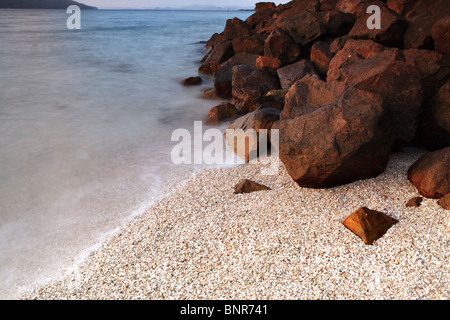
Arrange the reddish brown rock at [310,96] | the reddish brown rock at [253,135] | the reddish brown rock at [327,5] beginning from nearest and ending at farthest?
the reddish brown rock at [310,96] < the reddish brown rock at [253,135] < the reddish brown rock at [327,5]

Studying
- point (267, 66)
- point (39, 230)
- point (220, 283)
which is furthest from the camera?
point (267, 66)

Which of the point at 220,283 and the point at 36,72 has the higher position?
the point at 36,72

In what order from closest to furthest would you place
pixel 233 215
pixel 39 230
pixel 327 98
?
pixel 233 215 < pixel 39 230 < pixel 327 98

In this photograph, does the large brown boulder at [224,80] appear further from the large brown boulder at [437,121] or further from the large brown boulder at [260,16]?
the large brown boulder at [260,16]

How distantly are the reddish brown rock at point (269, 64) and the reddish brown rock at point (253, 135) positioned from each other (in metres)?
2.63

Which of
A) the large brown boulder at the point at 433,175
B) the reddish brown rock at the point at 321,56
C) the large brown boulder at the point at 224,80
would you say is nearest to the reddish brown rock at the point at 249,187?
the large brown boulder at the point at 433,175

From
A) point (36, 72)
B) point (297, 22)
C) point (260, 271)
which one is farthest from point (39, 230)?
point (36, 72)

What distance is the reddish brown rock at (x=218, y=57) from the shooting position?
36.3 ft

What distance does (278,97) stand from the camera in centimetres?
575

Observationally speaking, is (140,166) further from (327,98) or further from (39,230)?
(327,98)

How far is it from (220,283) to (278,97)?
4.05 m

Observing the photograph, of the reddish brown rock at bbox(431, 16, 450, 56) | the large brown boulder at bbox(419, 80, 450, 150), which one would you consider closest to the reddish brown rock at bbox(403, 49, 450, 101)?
the large brown boulder at bbox(419, 80, 450, 150)

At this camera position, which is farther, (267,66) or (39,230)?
(267,66)

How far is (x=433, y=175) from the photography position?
310cm
